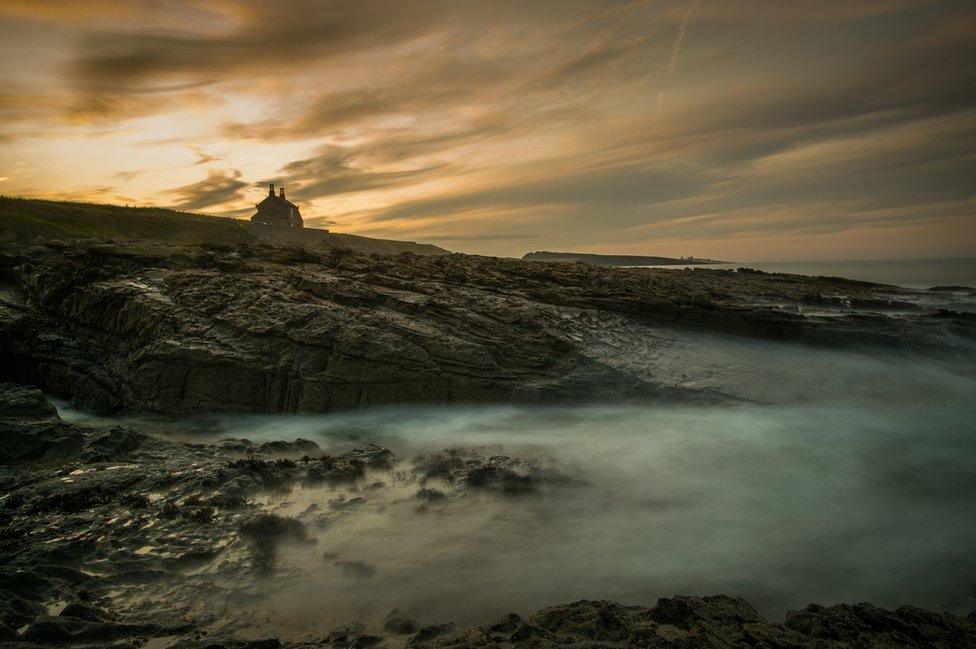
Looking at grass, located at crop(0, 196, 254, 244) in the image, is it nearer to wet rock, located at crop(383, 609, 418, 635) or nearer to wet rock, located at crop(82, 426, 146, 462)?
wet rock, located at crop(82, 426, 146, 462)

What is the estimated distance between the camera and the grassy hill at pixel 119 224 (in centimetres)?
3906

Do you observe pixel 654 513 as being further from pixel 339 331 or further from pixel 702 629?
pixel 339 331

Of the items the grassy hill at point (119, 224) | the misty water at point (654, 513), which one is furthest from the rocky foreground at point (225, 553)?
the grassy hill at point (119, 224)

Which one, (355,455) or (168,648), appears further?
(355,455)

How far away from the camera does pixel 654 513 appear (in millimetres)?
6570

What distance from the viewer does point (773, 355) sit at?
13461 mm

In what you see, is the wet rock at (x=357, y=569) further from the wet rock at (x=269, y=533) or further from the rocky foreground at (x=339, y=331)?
the rocky foreground at (x=339, y=331)

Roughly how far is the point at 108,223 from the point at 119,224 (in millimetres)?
868

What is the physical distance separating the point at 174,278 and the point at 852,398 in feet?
52.3

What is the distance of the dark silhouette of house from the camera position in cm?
6800

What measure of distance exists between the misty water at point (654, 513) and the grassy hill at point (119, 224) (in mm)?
33567

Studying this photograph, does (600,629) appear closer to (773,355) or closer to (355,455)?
(355,455)

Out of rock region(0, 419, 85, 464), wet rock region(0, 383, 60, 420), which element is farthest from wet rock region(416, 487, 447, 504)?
wet rock region(0, 383, 60, 420)

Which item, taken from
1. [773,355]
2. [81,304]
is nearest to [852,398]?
[773,355]
